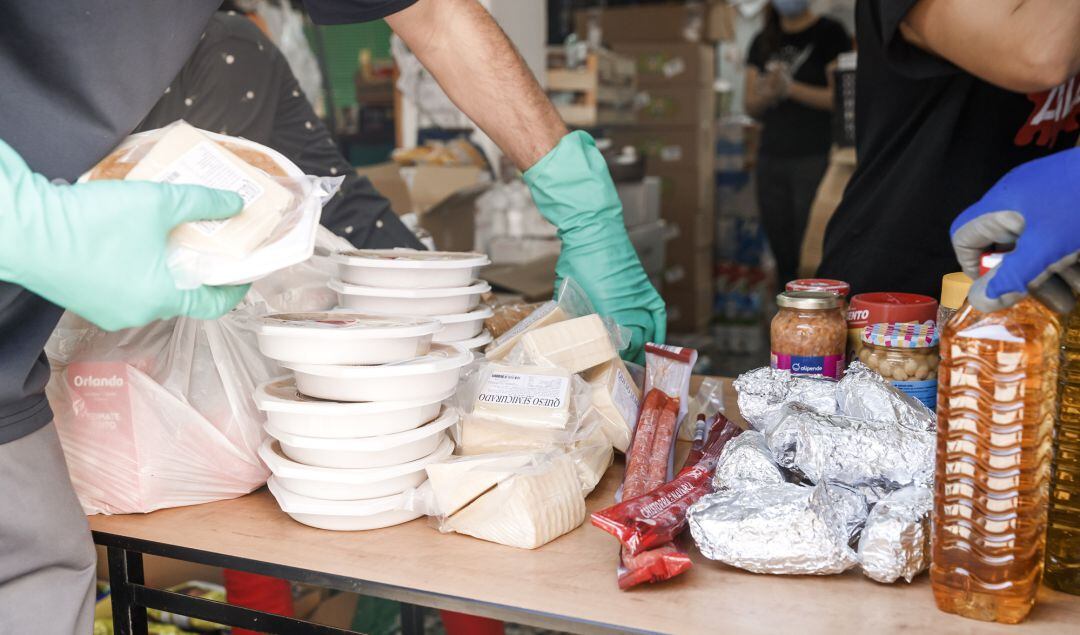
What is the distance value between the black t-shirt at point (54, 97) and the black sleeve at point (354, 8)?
45 centimetres

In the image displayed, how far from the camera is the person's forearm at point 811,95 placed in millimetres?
5145

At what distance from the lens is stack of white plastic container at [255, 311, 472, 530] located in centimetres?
126

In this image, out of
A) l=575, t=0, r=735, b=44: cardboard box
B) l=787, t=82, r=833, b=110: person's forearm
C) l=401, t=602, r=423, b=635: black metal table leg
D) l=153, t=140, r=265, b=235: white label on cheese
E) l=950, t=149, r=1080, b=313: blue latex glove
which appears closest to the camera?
l=950, t=149, r=1080, b=313: blue latex glove

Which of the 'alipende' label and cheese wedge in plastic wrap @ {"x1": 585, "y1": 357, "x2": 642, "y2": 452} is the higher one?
the 'alipende' label

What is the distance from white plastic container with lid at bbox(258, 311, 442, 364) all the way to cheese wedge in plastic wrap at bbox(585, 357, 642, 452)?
0.99 feet

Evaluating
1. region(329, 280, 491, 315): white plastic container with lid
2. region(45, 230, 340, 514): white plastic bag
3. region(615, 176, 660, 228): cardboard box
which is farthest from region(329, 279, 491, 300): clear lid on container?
region(615, 176, 660, 228): cardboard box

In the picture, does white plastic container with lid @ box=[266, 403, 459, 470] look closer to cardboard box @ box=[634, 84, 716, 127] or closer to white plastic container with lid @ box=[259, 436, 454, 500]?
white plastic container with lid @ box=[259, 436, 454, 500]

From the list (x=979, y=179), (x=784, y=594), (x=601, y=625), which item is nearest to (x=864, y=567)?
(x=784, y=594)

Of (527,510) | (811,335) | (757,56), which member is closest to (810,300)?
(811,335)

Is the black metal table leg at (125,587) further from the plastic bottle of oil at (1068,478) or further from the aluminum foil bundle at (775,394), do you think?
the plastic bottle of oil at (1068,478)

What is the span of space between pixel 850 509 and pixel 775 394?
0.25 meters

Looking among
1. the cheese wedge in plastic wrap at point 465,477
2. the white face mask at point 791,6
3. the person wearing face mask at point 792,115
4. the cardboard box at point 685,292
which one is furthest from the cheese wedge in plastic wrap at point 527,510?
the cardboard box at point 685,292

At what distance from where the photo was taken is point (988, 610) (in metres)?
1.01

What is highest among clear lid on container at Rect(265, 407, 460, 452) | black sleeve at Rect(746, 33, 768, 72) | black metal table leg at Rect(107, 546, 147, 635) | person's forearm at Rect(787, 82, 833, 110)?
black sleeve at Rect(746, 33, 768, 72)
